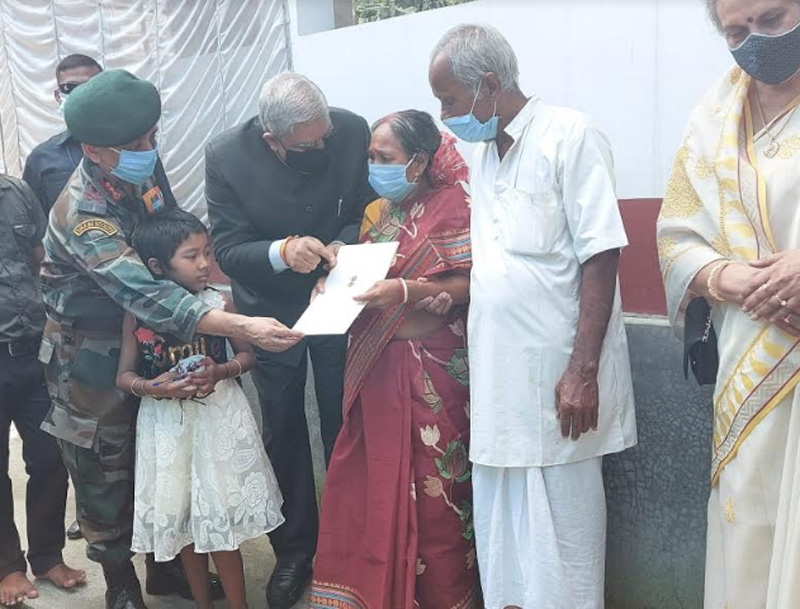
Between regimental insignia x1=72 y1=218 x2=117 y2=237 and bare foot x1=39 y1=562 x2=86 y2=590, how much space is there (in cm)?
175

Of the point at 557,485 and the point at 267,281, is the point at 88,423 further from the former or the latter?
the point at 557,485

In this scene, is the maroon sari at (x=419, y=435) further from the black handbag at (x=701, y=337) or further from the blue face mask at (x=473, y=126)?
the black handbag at (x=701, y=337)

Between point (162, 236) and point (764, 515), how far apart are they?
207cm

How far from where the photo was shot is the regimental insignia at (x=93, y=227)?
284cm

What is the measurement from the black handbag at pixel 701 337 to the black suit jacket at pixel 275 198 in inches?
53.1

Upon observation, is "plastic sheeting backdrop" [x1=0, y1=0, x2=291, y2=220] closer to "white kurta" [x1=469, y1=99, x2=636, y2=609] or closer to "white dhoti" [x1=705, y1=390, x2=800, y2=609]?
"white kurta" [x1=469, y1=99, x2=636, y2=609]

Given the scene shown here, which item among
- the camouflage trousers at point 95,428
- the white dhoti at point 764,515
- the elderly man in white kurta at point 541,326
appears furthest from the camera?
the camouflage trousers at point 95,428

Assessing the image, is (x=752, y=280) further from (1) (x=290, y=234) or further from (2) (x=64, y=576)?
(2) (x=64, y=576)

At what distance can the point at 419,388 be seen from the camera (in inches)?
108

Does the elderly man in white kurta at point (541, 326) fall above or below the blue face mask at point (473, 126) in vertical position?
below

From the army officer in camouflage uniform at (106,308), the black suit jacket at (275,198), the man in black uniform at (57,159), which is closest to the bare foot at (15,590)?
the army officer in camouflage uniform at (106,308)

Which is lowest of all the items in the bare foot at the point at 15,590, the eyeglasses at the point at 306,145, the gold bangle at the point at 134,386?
the bare foot at the point at 15,590

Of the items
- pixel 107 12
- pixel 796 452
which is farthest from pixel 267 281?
pixel 107 12

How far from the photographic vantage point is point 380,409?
2795mm
